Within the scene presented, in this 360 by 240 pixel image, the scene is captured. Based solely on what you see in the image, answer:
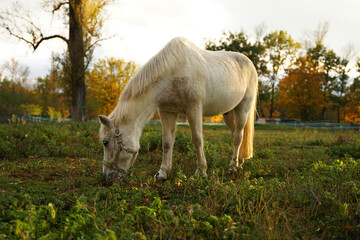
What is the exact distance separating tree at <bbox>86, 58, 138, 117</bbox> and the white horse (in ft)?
92.0

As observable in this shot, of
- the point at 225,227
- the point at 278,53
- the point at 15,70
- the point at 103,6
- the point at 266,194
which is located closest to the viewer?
the point at 225,227

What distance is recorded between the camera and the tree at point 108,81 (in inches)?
1261

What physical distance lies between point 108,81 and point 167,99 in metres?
30.1

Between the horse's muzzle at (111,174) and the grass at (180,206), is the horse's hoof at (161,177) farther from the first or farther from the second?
the horse's muzzle at (111,174)

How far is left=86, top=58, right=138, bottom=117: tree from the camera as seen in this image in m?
32.0

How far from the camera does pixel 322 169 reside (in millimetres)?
3979

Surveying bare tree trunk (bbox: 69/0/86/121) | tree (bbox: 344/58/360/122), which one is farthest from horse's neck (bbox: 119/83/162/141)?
tree (bbox: 344/58/360/122)

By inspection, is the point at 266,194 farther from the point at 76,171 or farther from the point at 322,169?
the point at 76,171

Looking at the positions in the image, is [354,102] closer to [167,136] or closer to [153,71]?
[167,136]

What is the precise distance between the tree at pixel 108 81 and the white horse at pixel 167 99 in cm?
2805

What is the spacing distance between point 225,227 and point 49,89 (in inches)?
1645

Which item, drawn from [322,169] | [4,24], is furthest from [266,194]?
[4,24]

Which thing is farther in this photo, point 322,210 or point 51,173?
point 51,173

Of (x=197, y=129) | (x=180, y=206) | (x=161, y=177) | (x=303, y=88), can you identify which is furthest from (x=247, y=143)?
(x=303, y=88)
